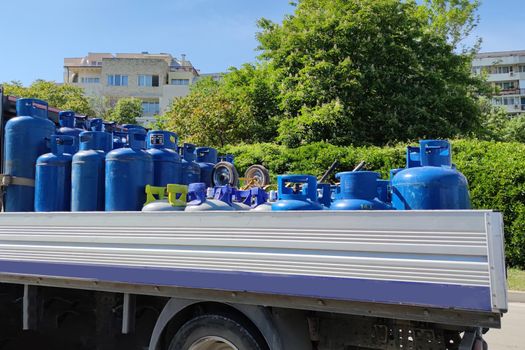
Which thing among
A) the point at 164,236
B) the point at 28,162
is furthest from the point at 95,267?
the point at 28,162

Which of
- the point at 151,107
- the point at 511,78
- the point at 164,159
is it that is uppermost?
the point at 511,78

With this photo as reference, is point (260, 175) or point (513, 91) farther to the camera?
point (513, 91)

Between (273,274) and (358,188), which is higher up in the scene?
(358,188)

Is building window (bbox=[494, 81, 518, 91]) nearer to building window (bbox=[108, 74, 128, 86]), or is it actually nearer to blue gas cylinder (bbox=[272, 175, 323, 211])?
building window (bbox=[108, 74, 128, 86])

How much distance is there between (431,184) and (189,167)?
291 centimetres

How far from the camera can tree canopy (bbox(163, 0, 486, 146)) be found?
1767 cm

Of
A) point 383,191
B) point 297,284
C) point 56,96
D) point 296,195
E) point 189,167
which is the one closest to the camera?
point 297,284

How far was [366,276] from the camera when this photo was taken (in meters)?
2.73

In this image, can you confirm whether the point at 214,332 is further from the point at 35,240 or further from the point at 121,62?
the point at 121,62

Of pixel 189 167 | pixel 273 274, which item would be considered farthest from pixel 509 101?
pixel 273 274

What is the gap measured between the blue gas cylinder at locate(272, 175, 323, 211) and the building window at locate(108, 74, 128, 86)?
57.0 metres

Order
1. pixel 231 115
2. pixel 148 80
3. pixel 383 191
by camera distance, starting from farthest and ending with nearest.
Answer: pixel 148 80 → pixel 231 115 → pixel 383 191

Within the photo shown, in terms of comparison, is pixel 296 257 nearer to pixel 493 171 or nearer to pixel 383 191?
pixel 383 191

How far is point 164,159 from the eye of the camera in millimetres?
4828
